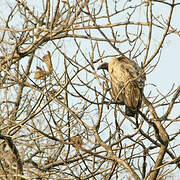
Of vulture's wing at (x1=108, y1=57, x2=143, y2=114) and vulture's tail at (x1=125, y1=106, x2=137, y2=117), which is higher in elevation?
vulture's wing at (x1=108, y1=57, x2=143, y2=114)

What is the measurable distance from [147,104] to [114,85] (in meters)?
0.59

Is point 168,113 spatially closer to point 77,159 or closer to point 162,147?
point 162,147

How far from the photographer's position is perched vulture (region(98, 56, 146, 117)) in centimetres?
395

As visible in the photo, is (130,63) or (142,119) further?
(130,63)

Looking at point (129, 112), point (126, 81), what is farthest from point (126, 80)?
point (129, 112)

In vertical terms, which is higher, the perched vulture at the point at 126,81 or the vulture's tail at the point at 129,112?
the perched vulture at the point at 126,81

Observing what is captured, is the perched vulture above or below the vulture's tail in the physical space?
above

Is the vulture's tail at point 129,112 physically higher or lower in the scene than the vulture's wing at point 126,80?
lower

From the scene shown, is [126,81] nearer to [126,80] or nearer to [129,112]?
[126,80]

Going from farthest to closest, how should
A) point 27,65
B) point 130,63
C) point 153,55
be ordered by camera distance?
point 27,65 < point 130,63 < point 153,55

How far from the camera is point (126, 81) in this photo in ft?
12.9

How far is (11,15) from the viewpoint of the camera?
555 cm

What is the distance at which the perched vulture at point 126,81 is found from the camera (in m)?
3.95

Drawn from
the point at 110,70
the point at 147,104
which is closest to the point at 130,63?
the point at 110,70
